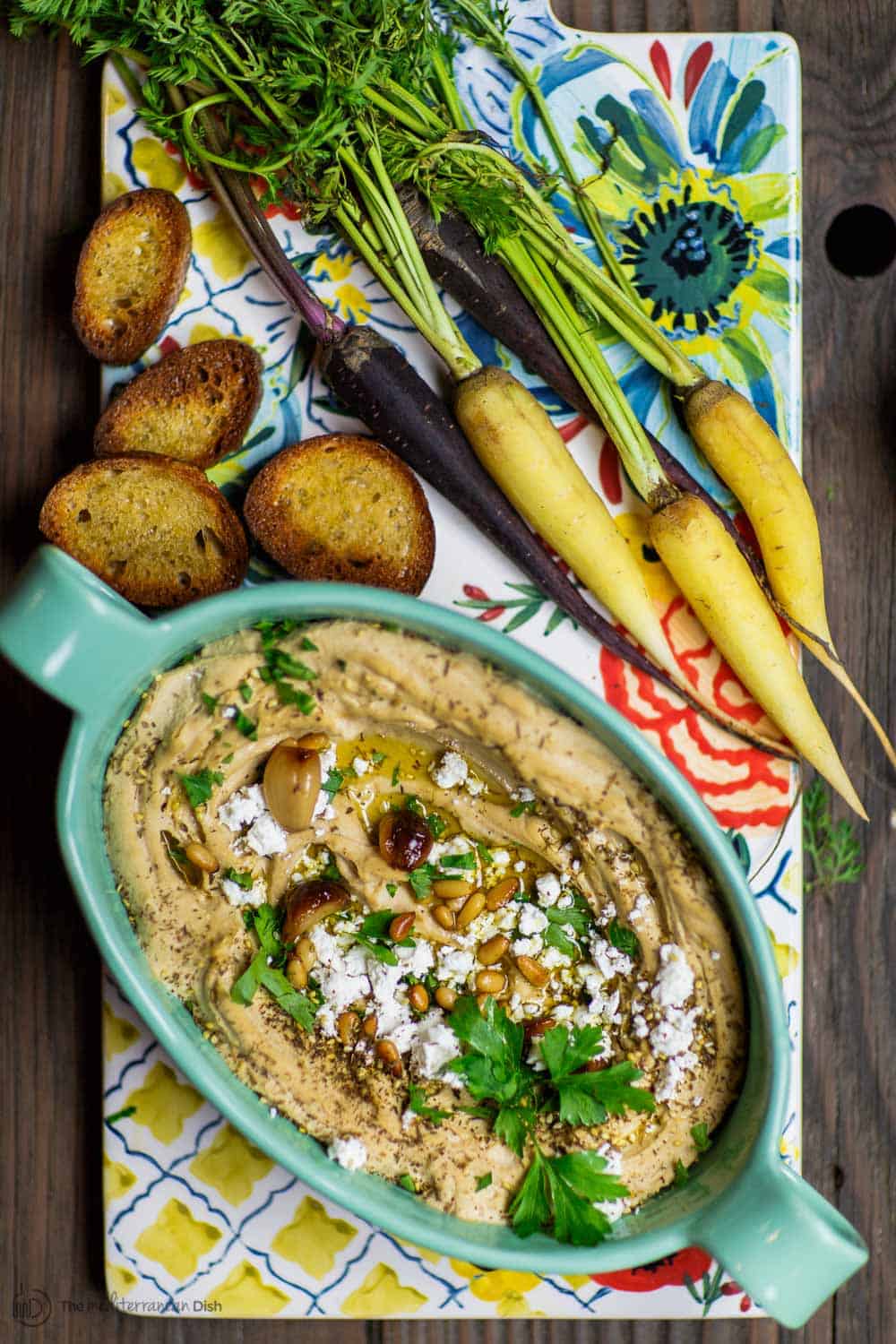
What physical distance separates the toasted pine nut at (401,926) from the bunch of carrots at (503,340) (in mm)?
504

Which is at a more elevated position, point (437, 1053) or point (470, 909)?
point (470, 909)

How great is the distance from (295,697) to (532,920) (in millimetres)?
471

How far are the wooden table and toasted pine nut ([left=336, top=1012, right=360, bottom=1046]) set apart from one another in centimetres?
42

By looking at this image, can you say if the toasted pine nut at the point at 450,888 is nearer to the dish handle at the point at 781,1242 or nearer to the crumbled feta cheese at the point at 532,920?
the crumbled feta cheese at the point at 532,920

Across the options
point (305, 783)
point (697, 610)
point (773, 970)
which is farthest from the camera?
point (697, 610)

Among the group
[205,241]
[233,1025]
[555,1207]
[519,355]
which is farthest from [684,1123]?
[205,241]

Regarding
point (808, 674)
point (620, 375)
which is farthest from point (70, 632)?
point (808, 674)

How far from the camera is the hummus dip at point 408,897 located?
154 cm

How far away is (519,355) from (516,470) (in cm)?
20

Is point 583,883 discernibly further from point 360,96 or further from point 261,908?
point 360,96

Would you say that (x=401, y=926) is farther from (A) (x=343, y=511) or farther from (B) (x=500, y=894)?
(A) (x=343, y=511)

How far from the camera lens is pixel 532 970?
1641mm

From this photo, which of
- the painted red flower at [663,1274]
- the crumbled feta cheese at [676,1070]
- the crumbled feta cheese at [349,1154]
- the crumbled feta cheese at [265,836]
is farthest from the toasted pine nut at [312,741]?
the painted red flower at [663,1274]

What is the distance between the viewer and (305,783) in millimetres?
1577
